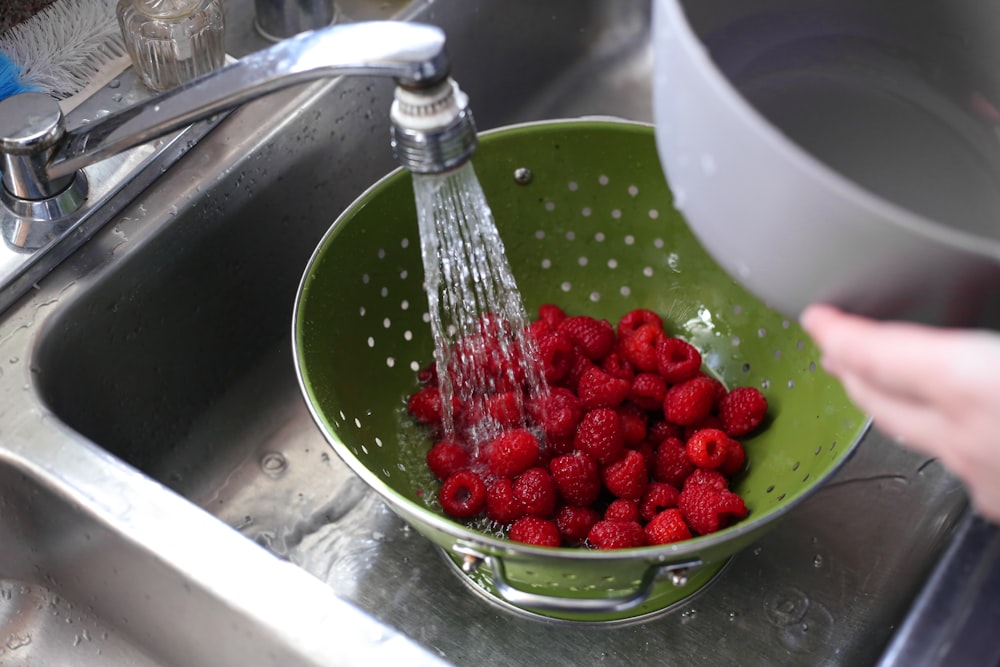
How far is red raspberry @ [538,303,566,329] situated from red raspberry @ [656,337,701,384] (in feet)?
0.28

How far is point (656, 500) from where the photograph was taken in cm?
76

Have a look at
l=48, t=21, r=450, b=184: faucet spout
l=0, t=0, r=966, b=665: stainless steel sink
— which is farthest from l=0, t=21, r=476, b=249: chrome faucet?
l=0, t=0, r=966, b=665: stainless steel sink

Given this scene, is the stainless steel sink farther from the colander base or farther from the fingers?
the fingers

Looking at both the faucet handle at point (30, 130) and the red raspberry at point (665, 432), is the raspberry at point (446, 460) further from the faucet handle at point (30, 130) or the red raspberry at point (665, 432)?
the faucet handle at point (30, 130)

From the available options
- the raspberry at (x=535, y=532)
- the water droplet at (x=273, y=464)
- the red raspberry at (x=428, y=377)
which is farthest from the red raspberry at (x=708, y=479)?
the water droplet at (x=273, y=464)

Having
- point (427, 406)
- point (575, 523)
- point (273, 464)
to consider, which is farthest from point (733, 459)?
point (273, 464)

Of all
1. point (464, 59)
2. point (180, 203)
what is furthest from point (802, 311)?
point (464, 59)

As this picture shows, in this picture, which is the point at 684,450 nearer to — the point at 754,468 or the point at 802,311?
the point at 754,468

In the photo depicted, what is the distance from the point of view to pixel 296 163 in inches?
32.5

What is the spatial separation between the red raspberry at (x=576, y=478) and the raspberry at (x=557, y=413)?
28mm

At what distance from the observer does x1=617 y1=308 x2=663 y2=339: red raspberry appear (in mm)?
855

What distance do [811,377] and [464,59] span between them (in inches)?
16.5

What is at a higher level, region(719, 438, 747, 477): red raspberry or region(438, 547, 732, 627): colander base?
region(719, 438, 747, 477): red raspberry

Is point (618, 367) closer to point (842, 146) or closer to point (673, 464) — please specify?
point (673, 464)
